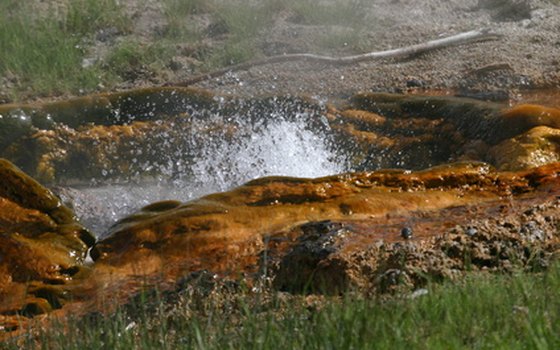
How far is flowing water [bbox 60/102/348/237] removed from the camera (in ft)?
24.4

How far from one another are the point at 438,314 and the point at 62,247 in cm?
263

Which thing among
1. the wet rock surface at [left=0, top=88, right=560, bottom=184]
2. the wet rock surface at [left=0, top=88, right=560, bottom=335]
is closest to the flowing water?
the wet rock surface at [left=0, top=88, right=560, bottom=184]

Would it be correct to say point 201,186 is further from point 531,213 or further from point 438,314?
point 438,314

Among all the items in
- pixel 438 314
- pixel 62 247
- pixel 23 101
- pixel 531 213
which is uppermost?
pixel 438 314

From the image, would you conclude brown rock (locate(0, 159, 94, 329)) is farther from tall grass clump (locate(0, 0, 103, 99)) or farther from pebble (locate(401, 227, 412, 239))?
tall grass clump (locate(0, 0, 103, 99))

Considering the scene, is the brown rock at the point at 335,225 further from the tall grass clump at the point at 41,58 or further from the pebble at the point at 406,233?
the tall grass clump at the point at 41,58

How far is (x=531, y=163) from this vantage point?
20.6ft

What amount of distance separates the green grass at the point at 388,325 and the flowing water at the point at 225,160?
3637 millimetres

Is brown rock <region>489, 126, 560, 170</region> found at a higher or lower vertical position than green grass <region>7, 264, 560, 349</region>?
lower

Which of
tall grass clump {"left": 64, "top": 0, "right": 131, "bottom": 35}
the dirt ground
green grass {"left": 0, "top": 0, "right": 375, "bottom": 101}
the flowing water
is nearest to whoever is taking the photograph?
the flowing water

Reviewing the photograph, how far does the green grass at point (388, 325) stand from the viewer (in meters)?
3.18

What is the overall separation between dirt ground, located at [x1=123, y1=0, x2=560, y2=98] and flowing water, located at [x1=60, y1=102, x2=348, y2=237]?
0.93m

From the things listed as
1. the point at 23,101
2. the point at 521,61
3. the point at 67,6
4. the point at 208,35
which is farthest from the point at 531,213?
the point at 67,6

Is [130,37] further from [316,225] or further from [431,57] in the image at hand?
[316,225]
